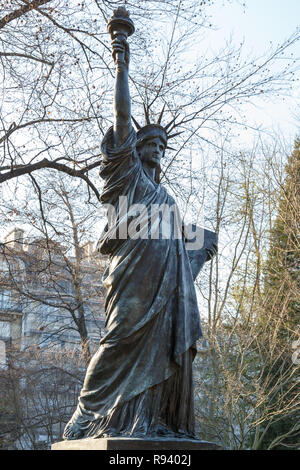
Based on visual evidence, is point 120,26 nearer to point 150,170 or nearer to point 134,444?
point 150,170

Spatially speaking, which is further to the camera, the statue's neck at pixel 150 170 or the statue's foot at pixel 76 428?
the statue's neck at pixel 150 170

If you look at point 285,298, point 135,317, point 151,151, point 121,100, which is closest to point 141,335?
point 135,317

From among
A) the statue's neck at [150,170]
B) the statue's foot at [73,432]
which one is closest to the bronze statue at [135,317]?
the statue's foot at [73,432]

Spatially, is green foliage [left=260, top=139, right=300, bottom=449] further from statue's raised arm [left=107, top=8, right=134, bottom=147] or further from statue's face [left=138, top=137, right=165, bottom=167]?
statue's raised arm [left=107, top=8, right=134, bottom=147]

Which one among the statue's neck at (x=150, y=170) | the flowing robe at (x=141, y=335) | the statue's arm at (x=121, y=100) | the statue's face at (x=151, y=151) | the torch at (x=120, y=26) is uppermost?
the torch at (x=120, y=26)

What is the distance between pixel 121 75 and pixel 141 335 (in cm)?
205

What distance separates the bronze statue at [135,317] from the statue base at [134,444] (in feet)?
0.40

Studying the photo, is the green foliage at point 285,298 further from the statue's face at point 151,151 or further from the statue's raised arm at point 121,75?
the statue's raised arm at point 121,75

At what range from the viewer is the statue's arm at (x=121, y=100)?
5.09 metres

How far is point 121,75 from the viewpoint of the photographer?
5.15 m

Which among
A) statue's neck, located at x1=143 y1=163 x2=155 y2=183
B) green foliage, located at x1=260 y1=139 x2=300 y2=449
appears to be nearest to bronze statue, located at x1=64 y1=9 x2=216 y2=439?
statue's neck, located at x1=143 y1=163 x2=155 y2=183

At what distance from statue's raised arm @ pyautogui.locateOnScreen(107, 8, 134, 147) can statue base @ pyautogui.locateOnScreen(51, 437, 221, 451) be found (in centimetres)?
229

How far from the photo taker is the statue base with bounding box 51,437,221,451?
4.09 m

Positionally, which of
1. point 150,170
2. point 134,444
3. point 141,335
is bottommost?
point 134,444
